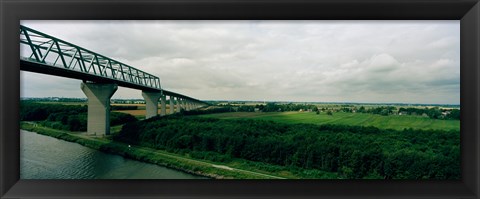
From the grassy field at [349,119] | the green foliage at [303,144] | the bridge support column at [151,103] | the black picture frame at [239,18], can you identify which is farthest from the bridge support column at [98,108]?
the black picture frame at [239,18]

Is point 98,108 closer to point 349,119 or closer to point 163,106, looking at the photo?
point 163,106

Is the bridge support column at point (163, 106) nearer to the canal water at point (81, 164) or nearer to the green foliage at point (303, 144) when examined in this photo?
the green foliage at point (303, 144)

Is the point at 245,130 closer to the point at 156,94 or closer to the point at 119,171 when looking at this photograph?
the point at 156,94

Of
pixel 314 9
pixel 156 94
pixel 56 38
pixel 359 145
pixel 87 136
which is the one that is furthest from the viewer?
pixel 156 94

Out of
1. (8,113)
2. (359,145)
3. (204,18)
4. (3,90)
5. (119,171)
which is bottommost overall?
(119,171)

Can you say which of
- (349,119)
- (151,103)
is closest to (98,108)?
(151,103)

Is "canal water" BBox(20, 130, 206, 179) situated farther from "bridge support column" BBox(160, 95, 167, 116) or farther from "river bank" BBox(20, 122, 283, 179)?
"bridge support column" BBox(160, 95, 167, 116)

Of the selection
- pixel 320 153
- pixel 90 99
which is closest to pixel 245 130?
pixel 320 153
